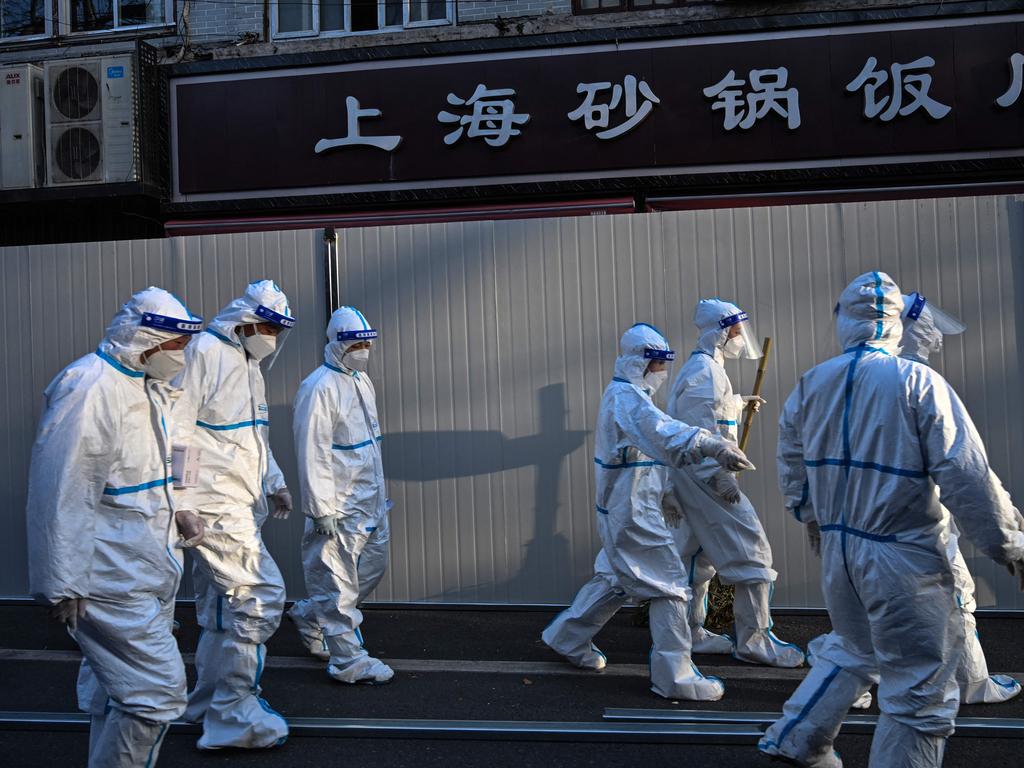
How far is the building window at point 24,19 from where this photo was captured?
1139cm

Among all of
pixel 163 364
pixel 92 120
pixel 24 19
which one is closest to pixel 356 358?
pixel 163 364

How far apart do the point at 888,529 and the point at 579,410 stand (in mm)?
4006

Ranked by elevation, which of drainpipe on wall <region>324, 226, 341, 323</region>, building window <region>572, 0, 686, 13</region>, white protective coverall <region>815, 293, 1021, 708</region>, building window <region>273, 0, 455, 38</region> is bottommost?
white protective coverall <region>815, 293, 1021, 708</region>

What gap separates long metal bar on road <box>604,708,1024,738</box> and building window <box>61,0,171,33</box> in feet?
29.6

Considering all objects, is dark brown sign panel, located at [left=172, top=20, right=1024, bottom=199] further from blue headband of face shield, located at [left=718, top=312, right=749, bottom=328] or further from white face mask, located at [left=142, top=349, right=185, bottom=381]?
white face mask, located at [left=142, top=349, right=185, bottom=381]

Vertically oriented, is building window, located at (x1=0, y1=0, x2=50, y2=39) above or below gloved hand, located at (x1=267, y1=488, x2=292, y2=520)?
above

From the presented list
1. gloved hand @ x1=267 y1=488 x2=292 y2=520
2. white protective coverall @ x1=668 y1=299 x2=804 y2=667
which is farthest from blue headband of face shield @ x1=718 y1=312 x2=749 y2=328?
gloved hand @ x1=267 y1=488 x2=292 y2=520

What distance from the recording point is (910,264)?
7391 mm

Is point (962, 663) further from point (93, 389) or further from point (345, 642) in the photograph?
point (93, 389)

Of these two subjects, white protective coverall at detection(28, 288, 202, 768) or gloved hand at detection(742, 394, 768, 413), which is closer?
white protective coverall at detection(28, 288, 202, 768)

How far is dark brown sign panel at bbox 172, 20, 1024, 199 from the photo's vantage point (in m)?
9.51

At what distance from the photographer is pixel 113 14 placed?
11.3 meters

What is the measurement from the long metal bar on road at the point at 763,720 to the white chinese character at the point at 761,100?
608 cm

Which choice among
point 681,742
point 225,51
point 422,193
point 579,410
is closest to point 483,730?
point 681,742
